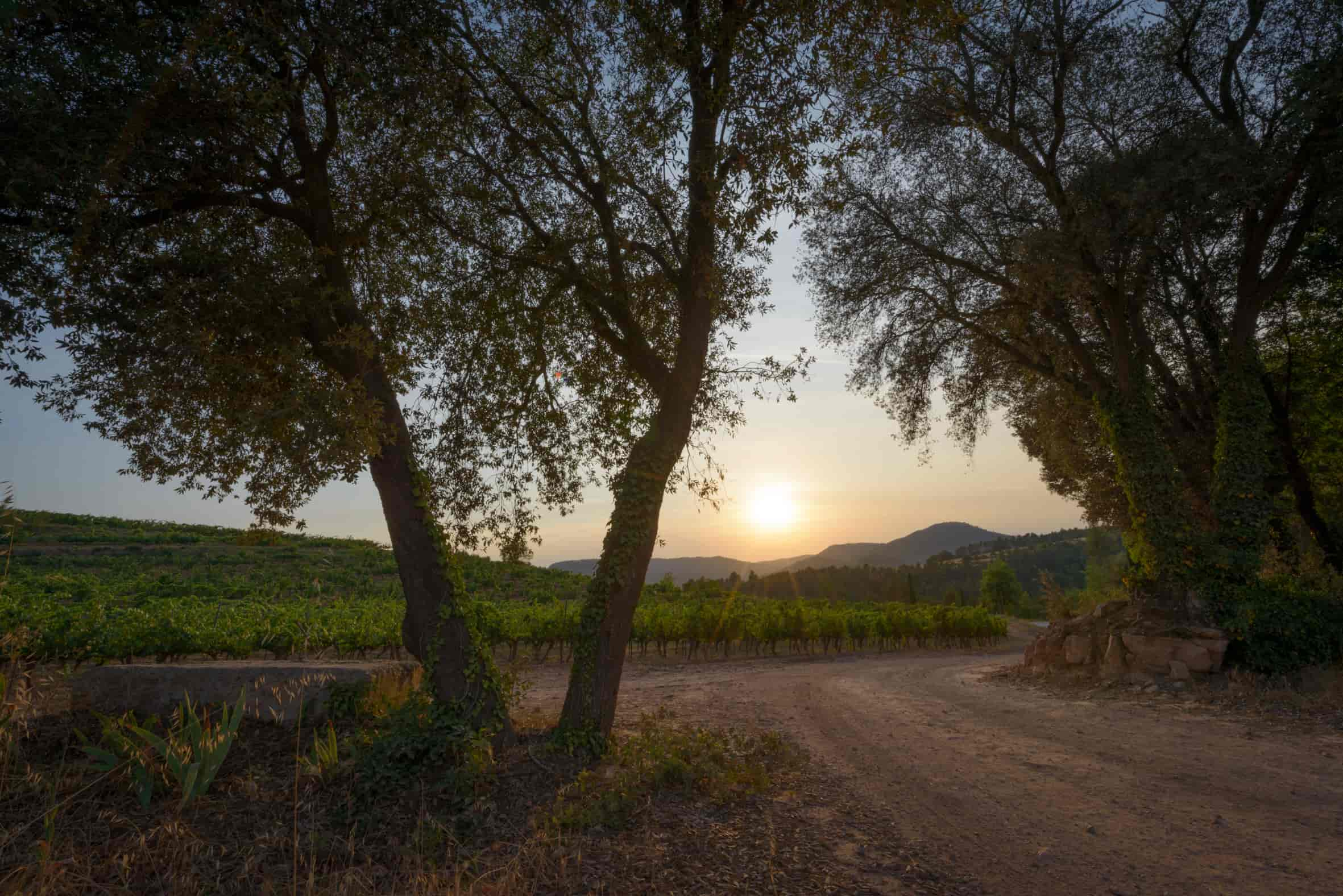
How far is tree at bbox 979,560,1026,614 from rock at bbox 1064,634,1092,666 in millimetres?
47893

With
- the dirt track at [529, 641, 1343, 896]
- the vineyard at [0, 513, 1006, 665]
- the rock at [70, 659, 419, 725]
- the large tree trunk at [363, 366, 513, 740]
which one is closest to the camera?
the dirt track at [529, 641, 1343, 896]

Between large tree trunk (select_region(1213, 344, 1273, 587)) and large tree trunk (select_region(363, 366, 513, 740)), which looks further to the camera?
large tree trunk (select_region(1213, 344, 1273, 587))

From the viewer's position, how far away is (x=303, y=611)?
53.2 ft

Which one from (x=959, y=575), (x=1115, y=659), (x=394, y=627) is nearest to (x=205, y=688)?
(x=394, y=627)

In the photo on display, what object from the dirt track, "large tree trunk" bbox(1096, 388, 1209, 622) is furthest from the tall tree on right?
the dirt track

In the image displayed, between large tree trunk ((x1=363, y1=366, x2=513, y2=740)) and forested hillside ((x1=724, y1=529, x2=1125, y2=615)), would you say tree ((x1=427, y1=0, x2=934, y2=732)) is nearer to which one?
large tree trunk ((x1=363, y1=366, x2=513, y2=740))

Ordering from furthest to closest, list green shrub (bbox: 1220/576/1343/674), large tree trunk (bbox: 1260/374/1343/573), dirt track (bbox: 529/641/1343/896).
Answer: large tree trunk (bbox: 1260/374/1343/573) < green shrub (bbox: 1220/576/1343/674) < dirt track (bbox: 529/641/1343/896)

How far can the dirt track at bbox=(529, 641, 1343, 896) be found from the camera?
4.26m

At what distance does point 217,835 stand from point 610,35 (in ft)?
31.0

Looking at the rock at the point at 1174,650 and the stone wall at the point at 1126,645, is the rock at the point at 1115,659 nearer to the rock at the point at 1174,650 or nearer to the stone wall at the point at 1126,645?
the stone wall at the point at 1126,645

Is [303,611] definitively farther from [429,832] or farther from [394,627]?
[429,832]

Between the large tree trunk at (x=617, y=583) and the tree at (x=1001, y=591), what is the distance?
5609cm

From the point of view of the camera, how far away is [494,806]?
18.9 feet

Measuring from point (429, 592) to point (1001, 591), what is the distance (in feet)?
194
